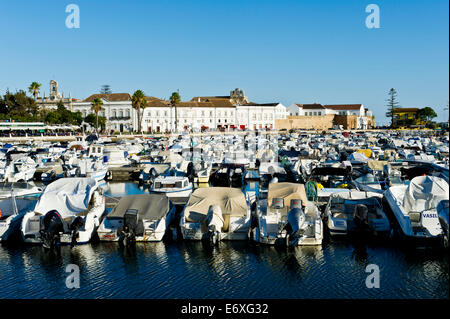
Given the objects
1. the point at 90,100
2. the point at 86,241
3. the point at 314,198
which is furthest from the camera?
the point at 90,100

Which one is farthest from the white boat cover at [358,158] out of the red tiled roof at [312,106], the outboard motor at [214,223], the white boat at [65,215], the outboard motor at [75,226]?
the red tiled roof at [312,106]

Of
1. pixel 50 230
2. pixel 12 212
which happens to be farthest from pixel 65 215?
pixel 12 212

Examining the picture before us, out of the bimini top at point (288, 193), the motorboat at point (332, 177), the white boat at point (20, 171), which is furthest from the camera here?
the white boat at point (20, 171)

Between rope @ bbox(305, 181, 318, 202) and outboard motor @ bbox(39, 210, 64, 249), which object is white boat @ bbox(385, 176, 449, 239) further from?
outboard motor @ bbox(39, 210, 64, 249)

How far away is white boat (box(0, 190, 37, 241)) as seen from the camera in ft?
62.3

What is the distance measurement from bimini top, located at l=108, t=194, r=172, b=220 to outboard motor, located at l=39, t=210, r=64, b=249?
2264 mm

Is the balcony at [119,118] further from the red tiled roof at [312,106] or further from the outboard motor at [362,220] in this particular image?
the outboard motor at [362,220]

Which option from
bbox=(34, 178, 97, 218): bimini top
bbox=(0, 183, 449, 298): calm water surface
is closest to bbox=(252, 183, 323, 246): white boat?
bbox=(0, 183, 449, 298): calm water surface

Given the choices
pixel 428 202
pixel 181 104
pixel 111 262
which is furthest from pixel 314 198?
pixel 181 104

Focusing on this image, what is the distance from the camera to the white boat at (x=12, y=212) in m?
19.0

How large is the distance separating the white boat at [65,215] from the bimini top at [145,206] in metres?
1.28

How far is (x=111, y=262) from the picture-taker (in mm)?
16750
